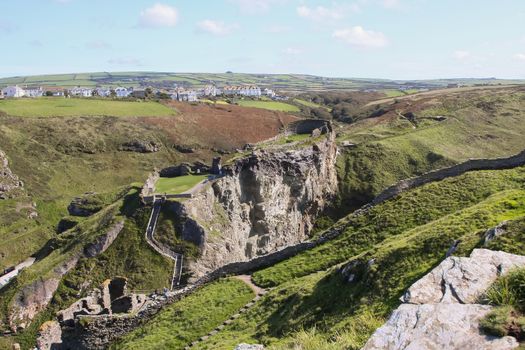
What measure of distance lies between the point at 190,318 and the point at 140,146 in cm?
6564

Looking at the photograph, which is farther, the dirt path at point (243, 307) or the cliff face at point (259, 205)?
the cliff face at point (259, 205)

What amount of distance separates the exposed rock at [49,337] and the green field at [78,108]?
74.4m

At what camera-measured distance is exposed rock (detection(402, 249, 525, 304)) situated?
798cm

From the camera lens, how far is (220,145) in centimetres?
9094

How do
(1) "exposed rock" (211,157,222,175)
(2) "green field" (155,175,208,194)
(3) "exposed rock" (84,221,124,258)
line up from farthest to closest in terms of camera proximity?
(1) "exposed rock" (211,157,222,175) < (2) "green field" (155,175,208,194) < (3) "exposed rock" (84,221,124,258)

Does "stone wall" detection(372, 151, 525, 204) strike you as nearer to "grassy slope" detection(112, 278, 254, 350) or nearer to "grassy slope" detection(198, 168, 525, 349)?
"grassy slope" detection(198, 168, 525, 349)

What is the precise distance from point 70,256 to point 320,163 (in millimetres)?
25950

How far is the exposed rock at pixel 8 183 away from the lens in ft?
206

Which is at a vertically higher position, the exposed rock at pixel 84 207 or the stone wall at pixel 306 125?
the stone wall at pixel 306 125

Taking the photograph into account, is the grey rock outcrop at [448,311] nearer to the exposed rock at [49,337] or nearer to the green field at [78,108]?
the exposed rock at [49,337]

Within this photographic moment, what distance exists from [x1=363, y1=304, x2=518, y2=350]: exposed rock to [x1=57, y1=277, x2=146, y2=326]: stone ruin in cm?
2042

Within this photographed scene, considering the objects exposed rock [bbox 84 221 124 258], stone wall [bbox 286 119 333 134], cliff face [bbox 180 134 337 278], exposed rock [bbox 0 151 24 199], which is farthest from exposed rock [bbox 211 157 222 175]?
exposed rock [bbox 0 151 24 199]

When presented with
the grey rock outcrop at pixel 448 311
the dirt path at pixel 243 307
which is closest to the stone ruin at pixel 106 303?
the dirt path at pixel 243 307

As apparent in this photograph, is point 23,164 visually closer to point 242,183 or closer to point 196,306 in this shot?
point 242,183
